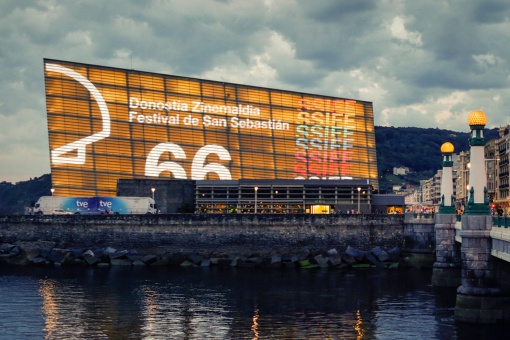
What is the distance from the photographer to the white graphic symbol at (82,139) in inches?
4943

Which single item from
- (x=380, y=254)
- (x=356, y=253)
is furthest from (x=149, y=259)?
(x=380, y=254)

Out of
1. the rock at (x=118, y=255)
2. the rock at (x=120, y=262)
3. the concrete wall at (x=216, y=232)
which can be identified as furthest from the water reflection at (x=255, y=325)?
the concrete wall at (x=216, y=232)

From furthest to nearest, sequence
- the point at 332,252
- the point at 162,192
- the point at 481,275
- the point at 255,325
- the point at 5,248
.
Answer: the point at 162,192 → the point at 5,248 → the point at 332,252 → the point at 255,325 → the point at 481,275

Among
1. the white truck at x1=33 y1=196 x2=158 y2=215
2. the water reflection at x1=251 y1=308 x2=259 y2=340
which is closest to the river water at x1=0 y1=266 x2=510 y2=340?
the water reflection at x1=251 y1=308 x2=259 y2=340

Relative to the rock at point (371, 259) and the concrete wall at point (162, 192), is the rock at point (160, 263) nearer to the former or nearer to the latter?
the rock at point (371, 259)

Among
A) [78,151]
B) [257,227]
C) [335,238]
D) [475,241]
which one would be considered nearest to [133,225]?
[257,227]

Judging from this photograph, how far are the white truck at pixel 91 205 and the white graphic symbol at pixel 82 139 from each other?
15.1m

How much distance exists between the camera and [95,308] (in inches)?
2122

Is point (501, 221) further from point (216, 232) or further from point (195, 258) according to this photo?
point (216, 232)

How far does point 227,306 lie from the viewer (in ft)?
183

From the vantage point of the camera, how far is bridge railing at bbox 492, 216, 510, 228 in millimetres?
41188

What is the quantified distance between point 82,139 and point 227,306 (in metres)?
76.9

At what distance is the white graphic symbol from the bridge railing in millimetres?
91054

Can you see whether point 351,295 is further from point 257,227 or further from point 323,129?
point 323,129
